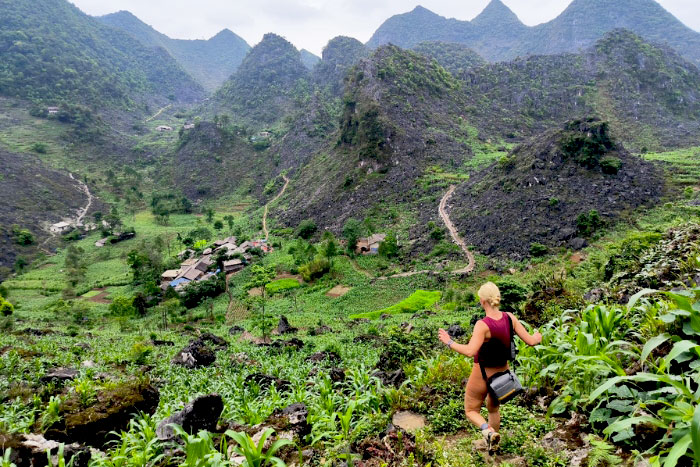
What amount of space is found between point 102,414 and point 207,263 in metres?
38.8

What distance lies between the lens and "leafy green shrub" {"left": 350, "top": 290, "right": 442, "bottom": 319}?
25547mm

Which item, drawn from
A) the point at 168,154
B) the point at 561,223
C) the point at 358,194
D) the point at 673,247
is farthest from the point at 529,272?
the point at 168,154

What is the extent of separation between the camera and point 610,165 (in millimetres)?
32500

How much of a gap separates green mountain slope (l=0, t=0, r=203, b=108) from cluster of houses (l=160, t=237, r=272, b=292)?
88439 millimetres

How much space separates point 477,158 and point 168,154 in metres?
77.8

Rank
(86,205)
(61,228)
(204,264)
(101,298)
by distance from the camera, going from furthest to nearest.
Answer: (86,205) → (61,228) → (204,264) → (101,298)

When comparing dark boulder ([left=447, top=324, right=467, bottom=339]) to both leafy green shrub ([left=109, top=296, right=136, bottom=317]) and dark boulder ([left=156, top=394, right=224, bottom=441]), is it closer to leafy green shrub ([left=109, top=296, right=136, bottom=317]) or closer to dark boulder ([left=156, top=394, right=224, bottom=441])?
dark boulder ([left=156, top=394, right=224, bottom=441])

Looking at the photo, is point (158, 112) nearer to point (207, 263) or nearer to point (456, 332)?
point (207, 263)

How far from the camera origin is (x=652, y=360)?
3.91m

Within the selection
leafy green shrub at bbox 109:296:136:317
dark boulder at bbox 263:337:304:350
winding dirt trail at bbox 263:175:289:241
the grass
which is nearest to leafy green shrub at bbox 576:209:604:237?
the grass

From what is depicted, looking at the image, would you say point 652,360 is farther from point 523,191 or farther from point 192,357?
point 523,191

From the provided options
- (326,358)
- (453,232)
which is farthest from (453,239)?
(326,358)

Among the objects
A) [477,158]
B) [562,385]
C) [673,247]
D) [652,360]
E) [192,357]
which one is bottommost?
[192,357]

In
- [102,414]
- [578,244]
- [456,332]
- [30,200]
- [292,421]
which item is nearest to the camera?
[292,421]
